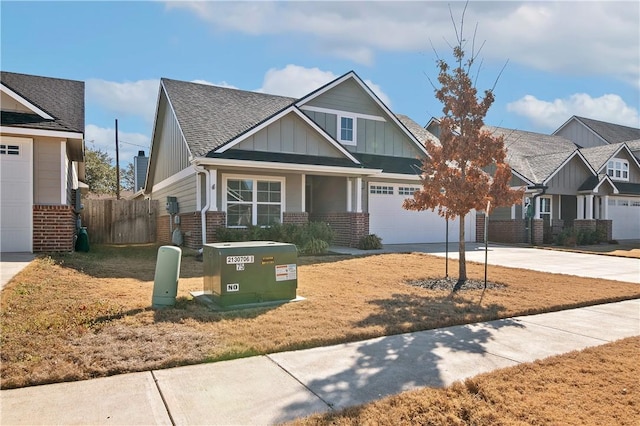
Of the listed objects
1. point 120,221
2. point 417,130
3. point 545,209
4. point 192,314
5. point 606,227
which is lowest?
point 192,314

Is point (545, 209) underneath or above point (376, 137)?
underneath

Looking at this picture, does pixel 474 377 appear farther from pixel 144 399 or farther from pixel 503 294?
pixel 503 294

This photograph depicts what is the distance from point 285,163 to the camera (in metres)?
14.0

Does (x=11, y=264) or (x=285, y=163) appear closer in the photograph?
(x=11, y=264)

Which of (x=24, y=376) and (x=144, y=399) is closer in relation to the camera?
→ (x=144, y=399)

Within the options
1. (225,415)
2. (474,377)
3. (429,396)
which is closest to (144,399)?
(225,415)

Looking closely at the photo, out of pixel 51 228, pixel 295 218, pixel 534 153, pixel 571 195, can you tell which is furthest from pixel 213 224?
pixel 534 153

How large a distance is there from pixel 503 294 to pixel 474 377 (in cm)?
446

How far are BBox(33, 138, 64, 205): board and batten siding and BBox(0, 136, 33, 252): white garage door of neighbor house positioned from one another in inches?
5.3

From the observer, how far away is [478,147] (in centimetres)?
863

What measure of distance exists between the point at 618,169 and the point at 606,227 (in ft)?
15.5

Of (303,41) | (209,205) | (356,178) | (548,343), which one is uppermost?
(303,41)

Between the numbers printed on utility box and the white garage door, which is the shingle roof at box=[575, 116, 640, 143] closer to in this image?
the white garage door

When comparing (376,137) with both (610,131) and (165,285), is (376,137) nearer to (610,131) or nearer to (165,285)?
(165,285)
